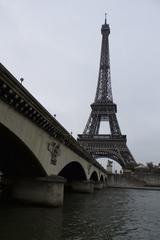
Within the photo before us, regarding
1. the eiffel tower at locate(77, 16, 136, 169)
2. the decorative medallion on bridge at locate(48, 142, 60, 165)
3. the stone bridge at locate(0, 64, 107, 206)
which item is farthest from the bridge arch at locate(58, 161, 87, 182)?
the eiffel tower at locate(77, 16, 136, 169)

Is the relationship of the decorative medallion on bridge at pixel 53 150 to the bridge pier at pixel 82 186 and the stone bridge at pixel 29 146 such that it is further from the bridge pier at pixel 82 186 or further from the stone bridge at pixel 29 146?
the bridge pier at pixel 82 186

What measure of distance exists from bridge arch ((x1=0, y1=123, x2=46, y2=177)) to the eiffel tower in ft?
257

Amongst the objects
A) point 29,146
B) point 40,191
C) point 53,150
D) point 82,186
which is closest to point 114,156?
point 82,186

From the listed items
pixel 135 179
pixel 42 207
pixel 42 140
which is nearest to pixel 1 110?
pixel 42 140

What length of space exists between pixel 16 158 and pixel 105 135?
85177 mm

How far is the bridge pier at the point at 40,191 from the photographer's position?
18297mm

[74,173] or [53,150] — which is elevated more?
[53,150]

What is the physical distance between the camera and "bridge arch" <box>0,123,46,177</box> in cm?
1476

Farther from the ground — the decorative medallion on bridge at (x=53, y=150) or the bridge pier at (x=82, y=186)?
the decorative medallion on bridge at (x=53, y=150)

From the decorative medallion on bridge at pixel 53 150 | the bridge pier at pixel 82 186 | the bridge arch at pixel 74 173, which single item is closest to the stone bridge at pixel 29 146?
the decorative medallion on bridge at pixel 53 150

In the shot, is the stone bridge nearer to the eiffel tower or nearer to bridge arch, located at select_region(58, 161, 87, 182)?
bridge arch, located at select_region(58, 161, 87, 182)

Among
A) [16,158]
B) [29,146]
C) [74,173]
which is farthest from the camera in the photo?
[74,173]

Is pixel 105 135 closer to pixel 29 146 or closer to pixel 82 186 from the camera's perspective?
pixel 82 186

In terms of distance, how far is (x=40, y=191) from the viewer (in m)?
18.5
